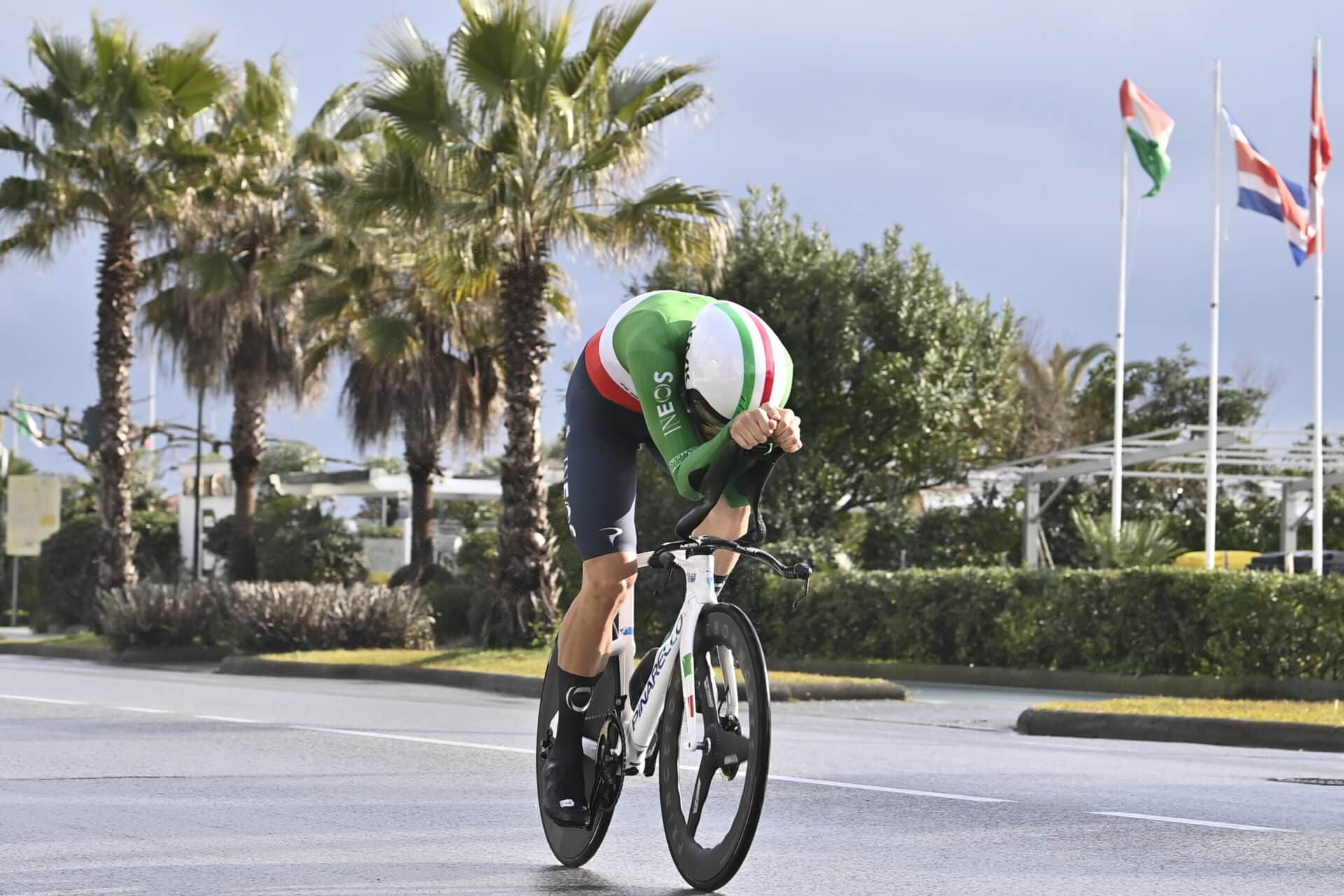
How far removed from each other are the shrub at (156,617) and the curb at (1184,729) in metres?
15.2

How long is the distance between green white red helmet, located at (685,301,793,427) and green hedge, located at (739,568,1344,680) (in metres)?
14.4

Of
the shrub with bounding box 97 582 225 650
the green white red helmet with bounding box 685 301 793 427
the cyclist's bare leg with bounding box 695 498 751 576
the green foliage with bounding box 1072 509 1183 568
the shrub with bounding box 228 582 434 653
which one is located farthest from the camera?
the green foliage with bounding box 1072 509 1183 568

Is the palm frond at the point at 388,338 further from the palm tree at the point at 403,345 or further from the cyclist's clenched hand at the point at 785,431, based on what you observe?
the cyclist's clenched hand at the point at 785,431

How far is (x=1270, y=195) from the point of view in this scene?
2495 cm

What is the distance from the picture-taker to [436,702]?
579 inches

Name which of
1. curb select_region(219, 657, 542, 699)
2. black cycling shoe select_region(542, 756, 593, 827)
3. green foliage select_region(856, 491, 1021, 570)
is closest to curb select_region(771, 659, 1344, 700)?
curb select_region(219, 657, 542, 699)

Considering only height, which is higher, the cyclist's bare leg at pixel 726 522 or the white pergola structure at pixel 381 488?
the white pergola structure at pixel 381 488

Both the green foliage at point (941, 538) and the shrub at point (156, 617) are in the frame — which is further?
the green foliage at point (941, 538)

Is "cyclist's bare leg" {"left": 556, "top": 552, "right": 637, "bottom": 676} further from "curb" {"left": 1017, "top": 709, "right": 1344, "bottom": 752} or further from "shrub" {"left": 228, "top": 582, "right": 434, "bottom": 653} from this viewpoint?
"shrub" {"left": 228, "top": 582, "right": 434, "bottom": 653}

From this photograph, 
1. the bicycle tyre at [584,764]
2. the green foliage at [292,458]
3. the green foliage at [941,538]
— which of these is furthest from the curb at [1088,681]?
the green foliage at [292,458]

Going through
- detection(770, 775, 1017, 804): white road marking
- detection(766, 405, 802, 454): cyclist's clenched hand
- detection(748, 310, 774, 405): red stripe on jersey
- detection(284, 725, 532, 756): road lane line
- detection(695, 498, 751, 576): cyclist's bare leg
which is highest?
detection(748, 310, 774, 405): red stripe on jersey

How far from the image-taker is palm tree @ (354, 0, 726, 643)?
2033 cm

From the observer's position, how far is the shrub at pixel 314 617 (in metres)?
22.2

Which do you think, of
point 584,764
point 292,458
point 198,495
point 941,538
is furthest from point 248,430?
point 292,458
